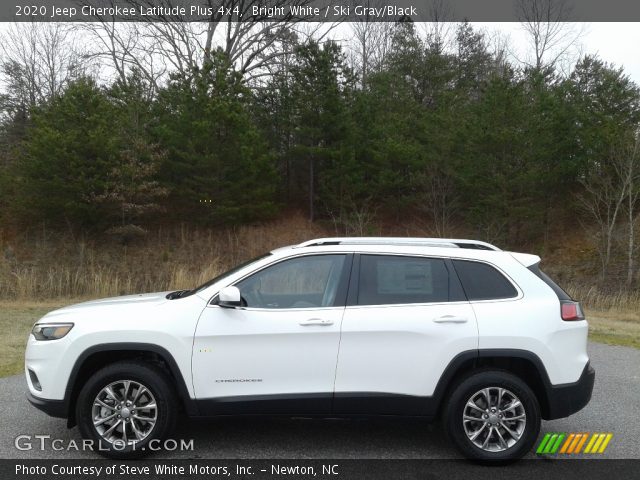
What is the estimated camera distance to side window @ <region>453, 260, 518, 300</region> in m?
4.55

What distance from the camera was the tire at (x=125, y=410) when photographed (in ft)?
14.3

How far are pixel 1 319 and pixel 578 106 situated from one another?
25.0m

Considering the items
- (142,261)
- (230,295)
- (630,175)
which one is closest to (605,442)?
(230,295)

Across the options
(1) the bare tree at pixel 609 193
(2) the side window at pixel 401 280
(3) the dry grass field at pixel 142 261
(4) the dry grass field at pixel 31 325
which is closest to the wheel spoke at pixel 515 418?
(2) the side window at pixel 401 280

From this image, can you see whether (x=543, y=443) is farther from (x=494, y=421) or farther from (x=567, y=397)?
(x=494, y=421)

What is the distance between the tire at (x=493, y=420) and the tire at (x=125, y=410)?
7.36 feet

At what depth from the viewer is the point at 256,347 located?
4.34 metres

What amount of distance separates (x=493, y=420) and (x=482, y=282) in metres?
1.09

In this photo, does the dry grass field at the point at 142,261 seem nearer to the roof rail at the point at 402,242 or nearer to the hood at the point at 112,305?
the hood at the point at 112,305

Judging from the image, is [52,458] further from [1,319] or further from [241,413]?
[1,319]

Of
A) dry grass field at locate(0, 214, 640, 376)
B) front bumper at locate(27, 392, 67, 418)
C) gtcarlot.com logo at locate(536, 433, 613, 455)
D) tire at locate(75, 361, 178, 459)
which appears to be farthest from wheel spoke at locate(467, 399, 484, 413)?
dry grass field at locate(0, 214, 640, 376)

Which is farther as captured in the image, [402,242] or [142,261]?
[142,261]

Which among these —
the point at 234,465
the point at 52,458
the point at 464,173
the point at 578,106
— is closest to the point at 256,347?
the point at 234,465

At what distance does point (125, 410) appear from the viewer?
4387mm
